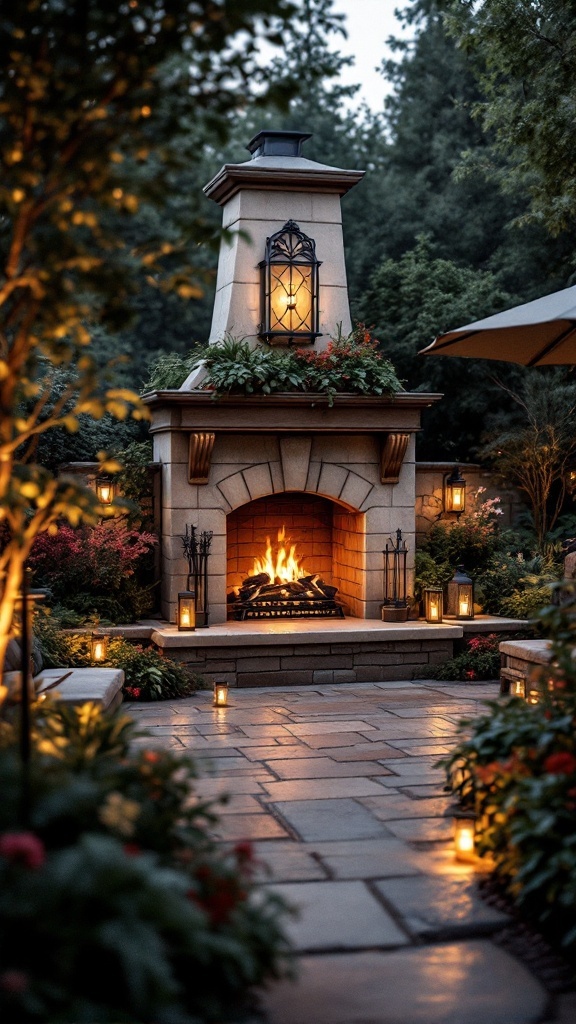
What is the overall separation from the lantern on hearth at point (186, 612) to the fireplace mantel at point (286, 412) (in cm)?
154

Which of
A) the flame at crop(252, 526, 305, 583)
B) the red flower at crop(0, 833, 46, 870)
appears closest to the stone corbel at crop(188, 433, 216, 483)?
the flame at crop(252, 526, 305, 583)

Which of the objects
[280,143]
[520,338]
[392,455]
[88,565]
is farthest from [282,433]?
[520,338]

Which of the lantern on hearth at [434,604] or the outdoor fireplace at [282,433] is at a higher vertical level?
the outdoor fireplace at [282,433]

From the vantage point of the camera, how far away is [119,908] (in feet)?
8.34

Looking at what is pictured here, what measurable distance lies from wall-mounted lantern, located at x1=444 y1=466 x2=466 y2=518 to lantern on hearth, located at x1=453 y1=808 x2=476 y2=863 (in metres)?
6.71

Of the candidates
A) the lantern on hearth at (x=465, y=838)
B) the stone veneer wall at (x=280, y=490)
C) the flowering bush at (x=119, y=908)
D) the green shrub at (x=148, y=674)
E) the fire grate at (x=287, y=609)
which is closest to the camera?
the flowering bush at (x=119, y=908)

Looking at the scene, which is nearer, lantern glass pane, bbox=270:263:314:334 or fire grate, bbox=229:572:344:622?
lantern glass pane, bbox=270:263:314:334

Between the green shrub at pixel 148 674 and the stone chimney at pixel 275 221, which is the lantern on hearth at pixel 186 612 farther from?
the stone chimney at pixel 275 221

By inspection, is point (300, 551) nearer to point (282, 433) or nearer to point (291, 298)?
point (282, 433)

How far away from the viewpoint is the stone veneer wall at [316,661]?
378 inches

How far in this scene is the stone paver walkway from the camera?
338 cm

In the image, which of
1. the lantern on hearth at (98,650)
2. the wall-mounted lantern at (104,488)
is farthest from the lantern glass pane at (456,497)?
the lantern on hearth at (98,650)

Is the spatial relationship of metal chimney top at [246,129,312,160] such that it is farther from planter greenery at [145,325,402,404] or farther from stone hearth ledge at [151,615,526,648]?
stone hearth ledge at [151,615,526,648]

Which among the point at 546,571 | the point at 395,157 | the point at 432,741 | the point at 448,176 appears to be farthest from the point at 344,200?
the point at 432,741
